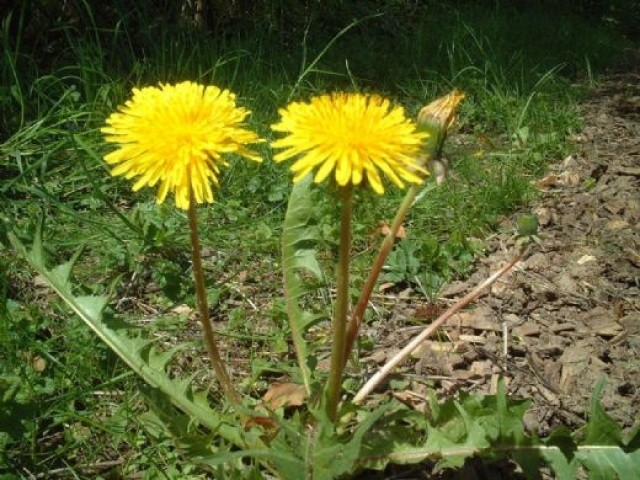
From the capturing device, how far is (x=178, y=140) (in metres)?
1.33

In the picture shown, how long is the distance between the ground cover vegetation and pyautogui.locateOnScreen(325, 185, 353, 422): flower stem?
0.03 m

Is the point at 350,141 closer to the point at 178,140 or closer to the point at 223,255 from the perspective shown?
the point at 178,140

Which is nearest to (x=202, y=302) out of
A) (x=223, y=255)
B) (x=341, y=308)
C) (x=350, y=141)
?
(x=341, y=308)

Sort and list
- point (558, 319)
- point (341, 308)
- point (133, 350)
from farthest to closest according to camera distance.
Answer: point (558, 319) < point (133, 350) < point (341, 308)

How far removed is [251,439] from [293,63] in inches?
116

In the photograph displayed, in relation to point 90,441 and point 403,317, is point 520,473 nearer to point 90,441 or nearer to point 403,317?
point 403,317

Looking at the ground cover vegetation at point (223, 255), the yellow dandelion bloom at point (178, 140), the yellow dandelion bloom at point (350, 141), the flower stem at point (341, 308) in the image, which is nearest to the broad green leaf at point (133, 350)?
the ground cover vegetation at point (223, 255)

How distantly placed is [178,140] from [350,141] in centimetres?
34

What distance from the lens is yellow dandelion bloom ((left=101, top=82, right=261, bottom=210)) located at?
4.33 feet

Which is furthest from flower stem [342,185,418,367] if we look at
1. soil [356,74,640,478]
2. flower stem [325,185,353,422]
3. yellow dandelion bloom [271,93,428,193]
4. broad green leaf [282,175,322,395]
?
soil [356,74,640,478]

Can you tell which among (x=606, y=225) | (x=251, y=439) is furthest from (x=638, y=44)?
(x=251, y=439)

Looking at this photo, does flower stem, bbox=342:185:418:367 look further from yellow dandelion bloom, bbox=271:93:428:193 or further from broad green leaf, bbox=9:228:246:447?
broad green leaf, bbox=9:228:246:447

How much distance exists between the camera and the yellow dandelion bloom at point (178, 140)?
4.33 ft

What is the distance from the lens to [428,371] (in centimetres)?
208
